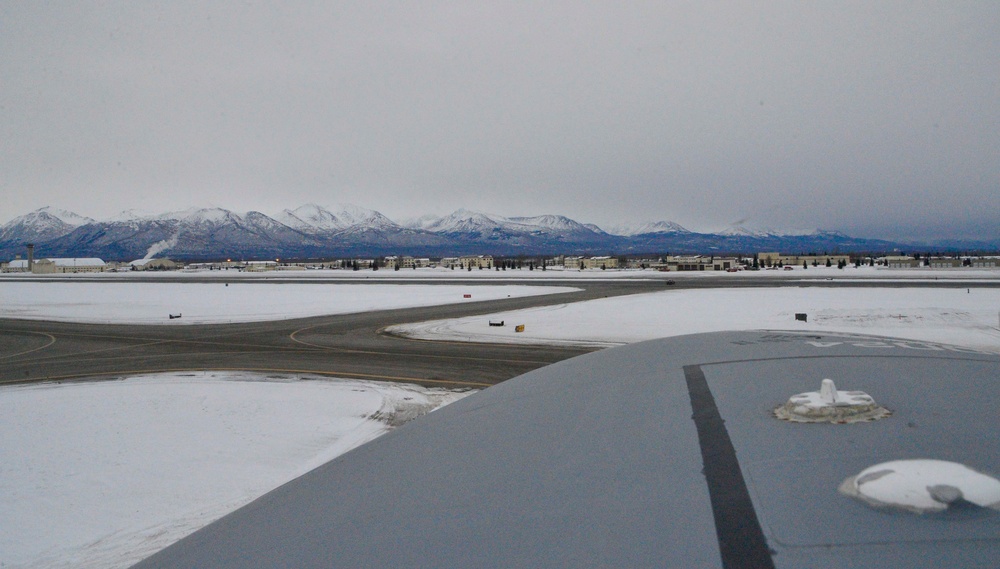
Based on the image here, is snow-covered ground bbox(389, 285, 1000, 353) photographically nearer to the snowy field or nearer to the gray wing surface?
the snowy field

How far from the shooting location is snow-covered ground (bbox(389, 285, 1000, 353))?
23266mm

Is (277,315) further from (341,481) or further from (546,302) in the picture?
(341,481)

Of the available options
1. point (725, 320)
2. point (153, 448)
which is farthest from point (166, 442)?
point (725, 320)

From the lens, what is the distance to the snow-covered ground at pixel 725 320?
23.3 meters

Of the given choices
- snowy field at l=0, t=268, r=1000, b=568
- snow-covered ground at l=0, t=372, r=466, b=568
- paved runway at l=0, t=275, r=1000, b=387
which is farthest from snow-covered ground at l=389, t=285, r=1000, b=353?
snow-covered ground at l=0, t=372, r=466, b=568

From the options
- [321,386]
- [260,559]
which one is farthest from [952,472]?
[321,386]

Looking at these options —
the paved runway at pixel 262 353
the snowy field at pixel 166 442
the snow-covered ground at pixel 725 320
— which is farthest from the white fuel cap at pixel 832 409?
the snow-covered ground at pixel 725 320

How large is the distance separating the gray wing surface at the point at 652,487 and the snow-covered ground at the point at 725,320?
16978 millimetres

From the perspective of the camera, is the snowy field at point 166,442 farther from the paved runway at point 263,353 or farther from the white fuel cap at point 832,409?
the white fuel cap at point 832,409

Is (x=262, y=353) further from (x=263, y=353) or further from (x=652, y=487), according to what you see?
(x=652, y=487)

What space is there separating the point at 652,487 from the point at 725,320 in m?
27.6

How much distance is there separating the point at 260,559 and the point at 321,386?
44.1 feet

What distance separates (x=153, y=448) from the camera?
33.2ft

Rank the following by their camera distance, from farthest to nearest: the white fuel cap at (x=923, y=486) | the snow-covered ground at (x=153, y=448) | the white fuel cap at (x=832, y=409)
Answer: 1. the snow-covered ground at (x=153, y=448)
2. the white fuel cap at (x=832, y=409)
3. the white fuel cap at (x=923, y=486)
